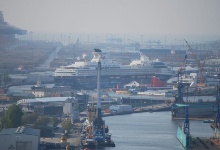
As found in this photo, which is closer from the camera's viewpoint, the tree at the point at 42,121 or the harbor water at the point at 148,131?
the harbor water at the point at 148,131

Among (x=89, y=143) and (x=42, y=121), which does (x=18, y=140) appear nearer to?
(x=89, y=143)

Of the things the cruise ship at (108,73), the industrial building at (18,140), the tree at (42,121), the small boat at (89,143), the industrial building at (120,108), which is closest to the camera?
the industrial building at (18,140)

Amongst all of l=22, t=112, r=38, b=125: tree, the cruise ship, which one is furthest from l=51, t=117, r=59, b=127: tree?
the cruise ship

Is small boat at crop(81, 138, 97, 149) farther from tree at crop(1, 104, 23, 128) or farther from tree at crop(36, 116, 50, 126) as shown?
tree at crop(36, 116, 50, 126)

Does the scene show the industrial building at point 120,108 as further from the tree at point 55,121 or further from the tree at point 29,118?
the tree at point 29,118

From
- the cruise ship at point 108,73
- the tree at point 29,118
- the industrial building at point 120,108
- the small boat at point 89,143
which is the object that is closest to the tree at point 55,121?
the tree at point 29,118

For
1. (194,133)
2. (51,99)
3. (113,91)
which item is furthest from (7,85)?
(194,133)
